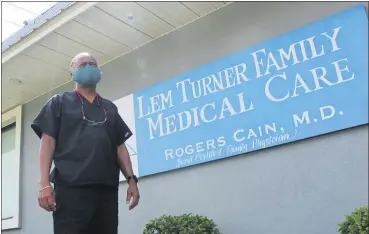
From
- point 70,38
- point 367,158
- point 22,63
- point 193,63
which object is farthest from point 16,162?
point 367,158

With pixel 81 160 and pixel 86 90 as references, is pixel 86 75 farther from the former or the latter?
pixel 81 160

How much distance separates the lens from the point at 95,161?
1650 mm

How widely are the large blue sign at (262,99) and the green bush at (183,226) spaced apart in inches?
21.7

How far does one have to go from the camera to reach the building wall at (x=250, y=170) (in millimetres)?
2551

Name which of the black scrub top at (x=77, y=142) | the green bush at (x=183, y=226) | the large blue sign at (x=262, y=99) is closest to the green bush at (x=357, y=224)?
the large blue sign at (x=262, y=99)

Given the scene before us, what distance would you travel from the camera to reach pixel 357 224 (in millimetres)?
2018

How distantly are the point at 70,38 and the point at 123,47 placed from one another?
541 millimetres

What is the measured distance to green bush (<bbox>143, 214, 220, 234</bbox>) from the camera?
107 inches

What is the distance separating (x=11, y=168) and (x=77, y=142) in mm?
4042

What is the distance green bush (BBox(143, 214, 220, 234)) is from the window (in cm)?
263

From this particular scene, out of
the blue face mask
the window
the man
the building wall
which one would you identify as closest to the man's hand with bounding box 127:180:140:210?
the man

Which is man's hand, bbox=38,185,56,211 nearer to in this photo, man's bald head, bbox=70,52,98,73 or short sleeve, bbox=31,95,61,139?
short sleeve, bbox=31,95,61,139

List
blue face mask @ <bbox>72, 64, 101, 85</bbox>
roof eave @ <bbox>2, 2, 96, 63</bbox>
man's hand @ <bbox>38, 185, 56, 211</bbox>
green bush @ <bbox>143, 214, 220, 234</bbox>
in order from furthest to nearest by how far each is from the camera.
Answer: roof eave @ <bbox>2, 2, 96, 63</bbox> → green bush @ <bbox>143, 214, 220, 234</bbox> → blue face mask @ <bbox>72, 64, 101, 85</bbox> → man's hand @ <bbox>38, 185, 56, 211</bbox>

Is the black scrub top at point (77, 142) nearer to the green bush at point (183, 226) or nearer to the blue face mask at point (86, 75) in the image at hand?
the blue face mask at point (86, 75)
